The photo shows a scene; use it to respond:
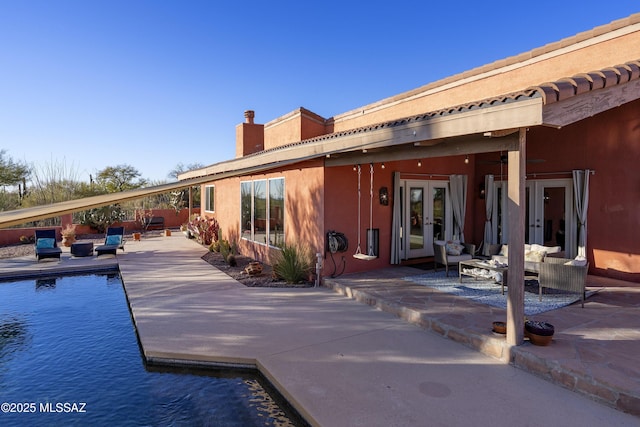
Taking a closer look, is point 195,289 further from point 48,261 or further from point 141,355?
point 48,261

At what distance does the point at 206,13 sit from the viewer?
15.0 metres

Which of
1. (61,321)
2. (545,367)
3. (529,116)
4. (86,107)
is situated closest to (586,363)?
(545,367)

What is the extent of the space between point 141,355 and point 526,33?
23295 millimetres

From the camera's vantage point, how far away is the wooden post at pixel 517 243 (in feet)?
17.3

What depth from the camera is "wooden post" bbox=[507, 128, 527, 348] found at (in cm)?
527

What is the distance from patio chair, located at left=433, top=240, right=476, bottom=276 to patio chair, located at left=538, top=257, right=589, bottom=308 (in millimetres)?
2734

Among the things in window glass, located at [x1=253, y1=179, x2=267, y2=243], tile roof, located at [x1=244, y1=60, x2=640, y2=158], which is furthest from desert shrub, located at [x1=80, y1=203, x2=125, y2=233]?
tile roof, located at [x1=244, y1=60, x2=640, y2=158]

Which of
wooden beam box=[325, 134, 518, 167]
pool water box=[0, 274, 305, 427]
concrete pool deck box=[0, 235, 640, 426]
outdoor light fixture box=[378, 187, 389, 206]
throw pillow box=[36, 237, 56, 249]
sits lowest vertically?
pool water box=[0, 274, 305, 427]

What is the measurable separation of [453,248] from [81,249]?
1337 cm

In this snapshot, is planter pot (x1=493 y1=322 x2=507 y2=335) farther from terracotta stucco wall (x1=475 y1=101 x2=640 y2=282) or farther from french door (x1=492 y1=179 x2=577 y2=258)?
french door (x1=492 y1=179 x2=577 y2=258)

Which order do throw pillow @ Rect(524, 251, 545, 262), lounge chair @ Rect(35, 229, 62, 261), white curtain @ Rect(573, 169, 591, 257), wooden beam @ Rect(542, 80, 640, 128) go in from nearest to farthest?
wooden beam @ Rect(542, 80, 640, 128), throw pillow @ Rect(524, 251, 545, 262), white curtain @ Rect(573, 169, 591, 257), lounge chair @ Rect(35, 229, 62, 261)

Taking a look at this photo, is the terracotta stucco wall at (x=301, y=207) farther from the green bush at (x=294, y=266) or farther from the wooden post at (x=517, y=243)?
the wooden post at (x=517, y=243)

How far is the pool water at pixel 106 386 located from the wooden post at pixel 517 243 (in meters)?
3.29

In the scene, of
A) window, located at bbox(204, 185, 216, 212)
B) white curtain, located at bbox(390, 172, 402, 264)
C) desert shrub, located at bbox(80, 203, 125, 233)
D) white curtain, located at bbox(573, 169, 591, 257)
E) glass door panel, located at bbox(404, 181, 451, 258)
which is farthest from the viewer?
desert shrub, located at bbox(80, 203, 125, 233)
